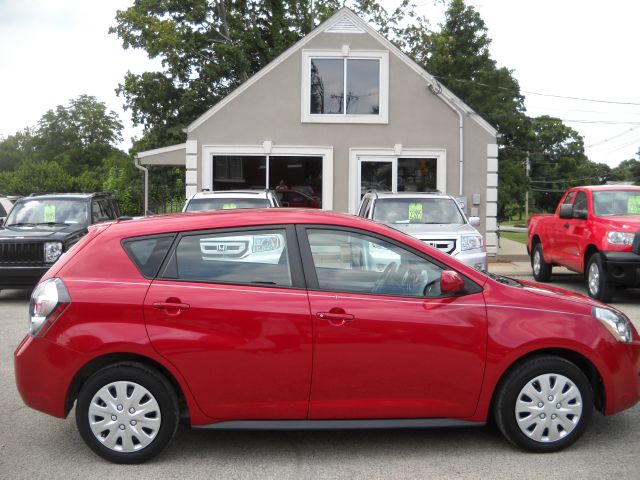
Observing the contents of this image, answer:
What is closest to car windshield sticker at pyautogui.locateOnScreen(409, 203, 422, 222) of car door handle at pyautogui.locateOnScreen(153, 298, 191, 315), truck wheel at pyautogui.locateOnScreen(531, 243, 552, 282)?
truck wheel at pyautogui.locateOnScreen(531, 243, 552, 282)

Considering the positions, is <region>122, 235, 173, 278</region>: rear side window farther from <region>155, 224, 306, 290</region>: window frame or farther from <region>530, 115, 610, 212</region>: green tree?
<region>530, 115, 610, 212</region>: green tree

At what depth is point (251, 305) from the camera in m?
4.43

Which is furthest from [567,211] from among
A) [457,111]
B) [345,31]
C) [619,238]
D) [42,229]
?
[42,229]

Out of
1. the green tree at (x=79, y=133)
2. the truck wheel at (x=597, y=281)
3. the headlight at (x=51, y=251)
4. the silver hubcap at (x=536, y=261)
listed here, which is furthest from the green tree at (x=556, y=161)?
the headlight at (x=51, y=251)

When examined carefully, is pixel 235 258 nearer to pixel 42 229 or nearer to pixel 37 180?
pixel 42 229

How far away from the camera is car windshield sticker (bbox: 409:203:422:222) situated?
1134cm

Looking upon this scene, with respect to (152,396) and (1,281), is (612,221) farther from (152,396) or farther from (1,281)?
(1,281)

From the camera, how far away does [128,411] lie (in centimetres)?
442

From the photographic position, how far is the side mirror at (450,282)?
447cm

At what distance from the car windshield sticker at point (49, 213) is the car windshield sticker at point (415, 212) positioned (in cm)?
636

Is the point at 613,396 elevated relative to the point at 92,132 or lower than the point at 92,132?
lower

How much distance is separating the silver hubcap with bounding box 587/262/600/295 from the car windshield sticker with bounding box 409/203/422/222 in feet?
9.38

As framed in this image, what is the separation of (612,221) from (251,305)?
27.0 ft

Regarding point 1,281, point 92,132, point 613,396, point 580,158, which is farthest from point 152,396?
point 580,158
